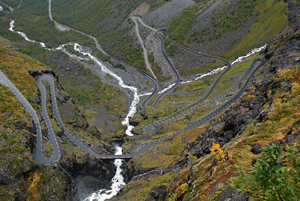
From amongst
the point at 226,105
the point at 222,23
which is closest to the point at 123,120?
the point at 226,105

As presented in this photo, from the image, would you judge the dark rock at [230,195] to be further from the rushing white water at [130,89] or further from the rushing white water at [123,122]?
the rushing white water at [130,89]

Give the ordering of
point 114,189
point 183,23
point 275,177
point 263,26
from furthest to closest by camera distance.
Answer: point 183,23
point 263,26
point 114,189
point 275,177

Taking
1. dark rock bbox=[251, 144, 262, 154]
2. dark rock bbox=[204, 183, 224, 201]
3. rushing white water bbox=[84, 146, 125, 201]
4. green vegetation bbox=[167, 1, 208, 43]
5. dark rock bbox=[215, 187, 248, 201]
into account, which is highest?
green vegetation bbox=[167, 1, 208, 43]

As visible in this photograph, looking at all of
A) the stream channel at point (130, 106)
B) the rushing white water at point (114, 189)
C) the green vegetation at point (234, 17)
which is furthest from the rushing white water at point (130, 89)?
the green vegetation at point (234, 17)

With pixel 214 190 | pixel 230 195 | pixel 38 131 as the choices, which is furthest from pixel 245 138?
pixel 38 131

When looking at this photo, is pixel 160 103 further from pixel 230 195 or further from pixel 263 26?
pixel 230 195

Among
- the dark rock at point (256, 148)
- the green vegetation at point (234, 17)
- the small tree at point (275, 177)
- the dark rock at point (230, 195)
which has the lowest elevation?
the dark rock at point (256, 148)

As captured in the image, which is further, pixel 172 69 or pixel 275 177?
pixel 172 69

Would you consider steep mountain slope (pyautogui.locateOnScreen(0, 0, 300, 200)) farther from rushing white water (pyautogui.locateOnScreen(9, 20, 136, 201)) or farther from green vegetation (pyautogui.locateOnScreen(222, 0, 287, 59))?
rushing white water (pyautogui.locateOnScreen(9, 20, 136, 201))

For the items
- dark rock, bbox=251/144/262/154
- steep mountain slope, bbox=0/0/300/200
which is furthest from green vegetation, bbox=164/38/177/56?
dark rock, bbox=251/144/262/154

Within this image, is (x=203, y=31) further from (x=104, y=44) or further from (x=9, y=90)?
(x=9, y=90)

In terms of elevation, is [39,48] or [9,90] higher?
[39,48]
